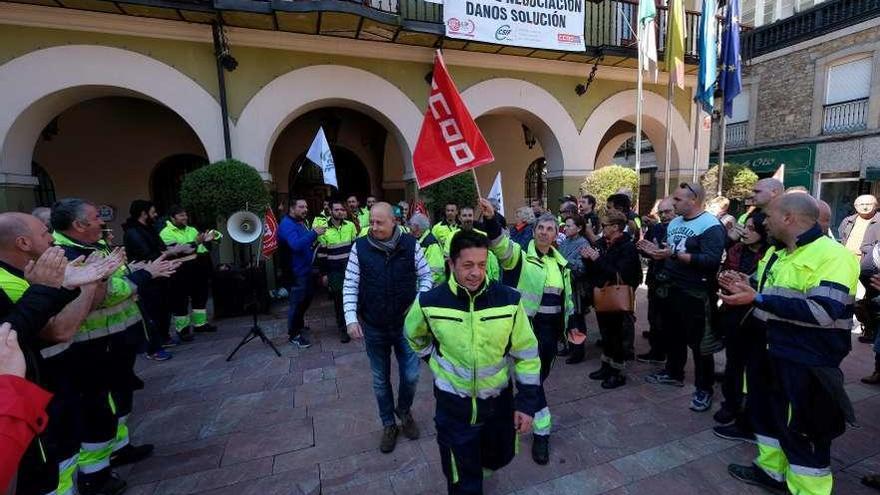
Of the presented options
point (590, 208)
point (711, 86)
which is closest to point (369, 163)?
point (590, 208)

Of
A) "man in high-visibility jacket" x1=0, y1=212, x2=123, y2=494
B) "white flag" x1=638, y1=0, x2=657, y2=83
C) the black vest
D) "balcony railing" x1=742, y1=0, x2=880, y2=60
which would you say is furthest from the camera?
"balcony railing" x1=742, y1=0, x2=880, y2=60

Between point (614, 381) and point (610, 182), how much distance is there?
18.1ft

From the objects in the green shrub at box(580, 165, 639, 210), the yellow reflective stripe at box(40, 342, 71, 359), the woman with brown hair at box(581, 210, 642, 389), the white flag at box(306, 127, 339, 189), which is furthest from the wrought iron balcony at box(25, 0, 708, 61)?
the yellow reflective stripe at box(40, 342, 71, 359)

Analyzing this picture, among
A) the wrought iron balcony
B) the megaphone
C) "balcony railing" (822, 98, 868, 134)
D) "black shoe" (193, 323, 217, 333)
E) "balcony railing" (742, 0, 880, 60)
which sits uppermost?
"balcony railing" (742, 0, 880, 60)

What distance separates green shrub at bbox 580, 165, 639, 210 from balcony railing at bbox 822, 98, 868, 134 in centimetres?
1143

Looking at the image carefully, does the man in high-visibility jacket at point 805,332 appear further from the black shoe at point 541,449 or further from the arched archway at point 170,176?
the arched archway at point 170,176

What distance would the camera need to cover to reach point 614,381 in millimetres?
4211

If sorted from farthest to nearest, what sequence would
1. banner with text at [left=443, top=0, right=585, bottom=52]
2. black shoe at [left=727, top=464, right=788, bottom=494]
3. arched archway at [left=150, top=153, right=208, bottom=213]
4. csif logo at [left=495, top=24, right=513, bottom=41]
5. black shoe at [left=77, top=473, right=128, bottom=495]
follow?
arched archway at [left=150, top=153, right=208, bottom=213] < csif logo at [left=495, top=24, right=513, bottom=41] < banner with text at [left=443, top=0, right=585, bottom=52] < black shoe at [left=77, top=473, right=128, bottom=495] < black shoe at [left=727, top=464, right=788, bottom=494]

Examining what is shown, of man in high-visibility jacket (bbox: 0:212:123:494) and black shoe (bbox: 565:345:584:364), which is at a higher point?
man in high-visibility jacket (bbox: 0:212:123:494)

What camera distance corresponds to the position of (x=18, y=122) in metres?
6.47

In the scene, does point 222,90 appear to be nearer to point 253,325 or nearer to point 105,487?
point 253,325

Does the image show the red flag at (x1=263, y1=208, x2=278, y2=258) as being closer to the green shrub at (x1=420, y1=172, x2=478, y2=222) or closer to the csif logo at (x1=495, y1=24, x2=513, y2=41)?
the green shrub at (x1=420, y1=172, x2=478, y2=222)

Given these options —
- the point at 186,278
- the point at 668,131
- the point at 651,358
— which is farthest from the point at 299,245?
the point at 668,131

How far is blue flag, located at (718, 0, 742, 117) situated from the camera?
9109 millimetres
